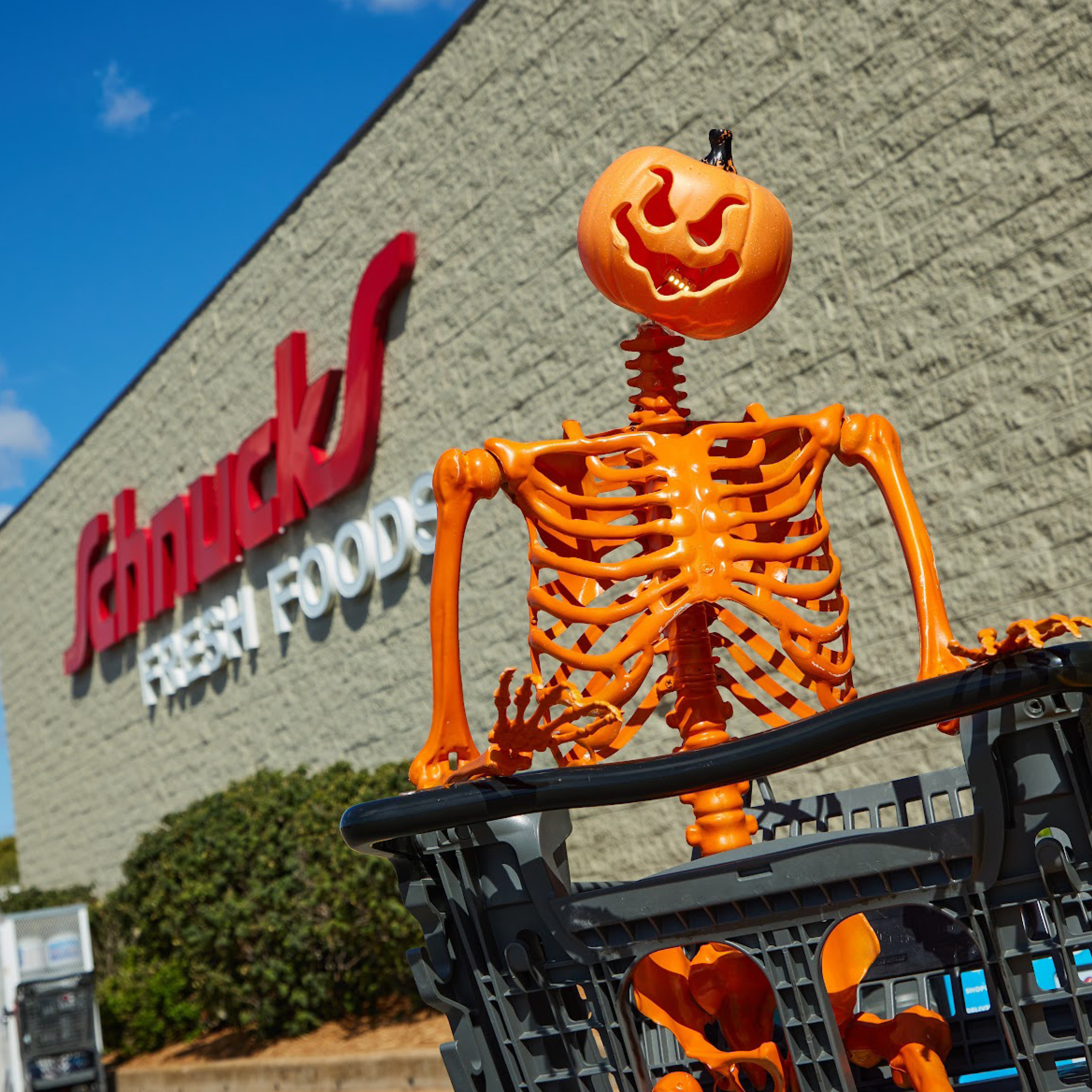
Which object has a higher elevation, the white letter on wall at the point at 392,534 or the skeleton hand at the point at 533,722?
the white letter on wall at the point at 392,534

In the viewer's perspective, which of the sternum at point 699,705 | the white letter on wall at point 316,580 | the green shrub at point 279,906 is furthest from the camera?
the white letter on wall at point 316,580

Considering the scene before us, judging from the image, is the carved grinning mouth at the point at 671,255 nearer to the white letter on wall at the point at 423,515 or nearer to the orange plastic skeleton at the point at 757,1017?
the orange plastic skeleton at the point at 757,1017

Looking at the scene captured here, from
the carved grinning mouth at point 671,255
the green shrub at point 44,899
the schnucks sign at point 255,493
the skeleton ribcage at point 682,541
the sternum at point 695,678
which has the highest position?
the schnucks sign at point 255,493

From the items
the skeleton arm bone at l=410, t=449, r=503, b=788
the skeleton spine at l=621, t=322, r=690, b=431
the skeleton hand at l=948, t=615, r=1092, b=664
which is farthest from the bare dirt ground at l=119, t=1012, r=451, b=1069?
the skeleton hand at l=948, t=615, r=1092, b=664

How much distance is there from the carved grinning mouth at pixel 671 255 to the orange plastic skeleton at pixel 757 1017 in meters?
1.24

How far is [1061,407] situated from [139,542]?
11.0m

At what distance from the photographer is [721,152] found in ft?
8.71

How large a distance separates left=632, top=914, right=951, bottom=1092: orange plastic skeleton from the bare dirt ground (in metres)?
4.95

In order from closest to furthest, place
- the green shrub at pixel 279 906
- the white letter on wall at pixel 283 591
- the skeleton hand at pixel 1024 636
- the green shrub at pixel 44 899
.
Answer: the skeleton hand at pixel 1024 636, the green shrub at pixel 279 906, the white letter on wall at pixel 283 591, the green shrub at pixel 44 899

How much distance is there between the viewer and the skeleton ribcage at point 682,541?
90.7 inches

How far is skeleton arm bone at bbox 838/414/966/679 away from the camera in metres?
2.26

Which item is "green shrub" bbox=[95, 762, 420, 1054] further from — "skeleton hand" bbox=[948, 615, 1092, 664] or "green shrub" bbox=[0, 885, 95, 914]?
"skeleton hand" bbox=[948, 615, 1092, 664]

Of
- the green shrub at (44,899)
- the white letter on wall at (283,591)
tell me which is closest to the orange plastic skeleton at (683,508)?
the white letter on wall at (283,591)

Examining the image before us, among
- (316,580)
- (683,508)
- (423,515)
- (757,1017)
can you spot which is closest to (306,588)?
(316,580)
